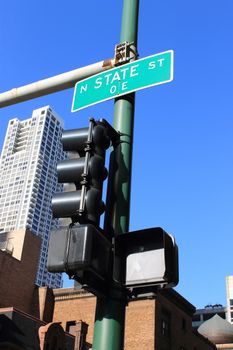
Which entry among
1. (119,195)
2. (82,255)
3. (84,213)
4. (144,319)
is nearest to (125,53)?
(119,195)

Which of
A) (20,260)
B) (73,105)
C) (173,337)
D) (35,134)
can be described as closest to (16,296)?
(20,260)

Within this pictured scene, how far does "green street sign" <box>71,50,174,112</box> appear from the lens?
5.20 metres

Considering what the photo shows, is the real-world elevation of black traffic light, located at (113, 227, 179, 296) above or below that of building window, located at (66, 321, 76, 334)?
below

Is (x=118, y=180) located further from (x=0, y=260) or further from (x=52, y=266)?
(x=0, y=260)

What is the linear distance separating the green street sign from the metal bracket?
7.1 inches

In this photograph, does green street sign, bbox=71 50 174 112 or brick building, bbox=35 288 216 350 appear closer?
green street sign, bbox=71 50 174 112

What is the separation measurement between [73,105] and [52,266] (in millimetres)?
2407

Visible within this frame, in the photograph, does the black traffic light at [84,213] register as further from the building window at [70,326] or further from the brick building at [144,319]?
the building window at [70,326]

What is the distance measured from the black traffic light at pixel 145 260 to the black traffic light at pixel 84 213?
141 millimetres

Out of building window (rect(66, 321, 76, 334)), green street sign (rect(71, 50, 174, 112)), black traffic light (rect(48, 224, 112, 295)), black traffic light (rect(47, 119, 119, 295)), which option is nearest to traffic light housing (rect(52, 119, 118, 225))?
black traffic light (rect(47, 119, 119, 295))

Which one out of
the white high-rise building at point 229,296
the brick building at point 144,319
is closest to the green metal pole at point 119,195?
the brick building at point 144,319

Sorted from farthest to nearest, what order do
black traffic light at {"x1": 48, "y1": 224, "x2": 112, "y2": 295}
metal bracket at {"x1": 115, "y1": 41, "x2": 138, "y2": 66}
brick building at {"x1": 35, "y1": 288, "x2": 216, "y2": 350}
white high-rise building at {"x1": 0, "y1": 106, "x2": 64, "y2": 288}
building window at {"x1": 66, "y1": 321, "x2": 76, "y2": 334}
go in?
white high-rise building at {"x1": 0, "y1": 106, "x2": 64, "y2": 288}, building window at {"x1": 66, "y1": 321, "x2": 76, "y2": 334}, brick building at {"x1": 35, "y1": 288, "x2": 216, "y2": 350}, metal bracket at {"x1": 115, "y1": 41, "x2": 138, "y2": 66}, black traffic light at {"x1": 48, "y1": 224, "x2": 112, "y2": 295}

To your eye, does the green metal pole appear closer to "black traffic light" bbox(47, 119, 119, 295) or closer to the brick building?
"black traffic light" bbox(47, 119, 119, 295)

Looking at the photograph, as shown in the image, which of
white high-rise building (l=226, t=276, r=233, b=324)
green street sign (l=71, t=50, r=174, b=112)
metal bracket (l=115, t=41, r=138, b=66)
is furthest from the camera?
white high-rise building (l=226, t=276, r=233, b=324)
